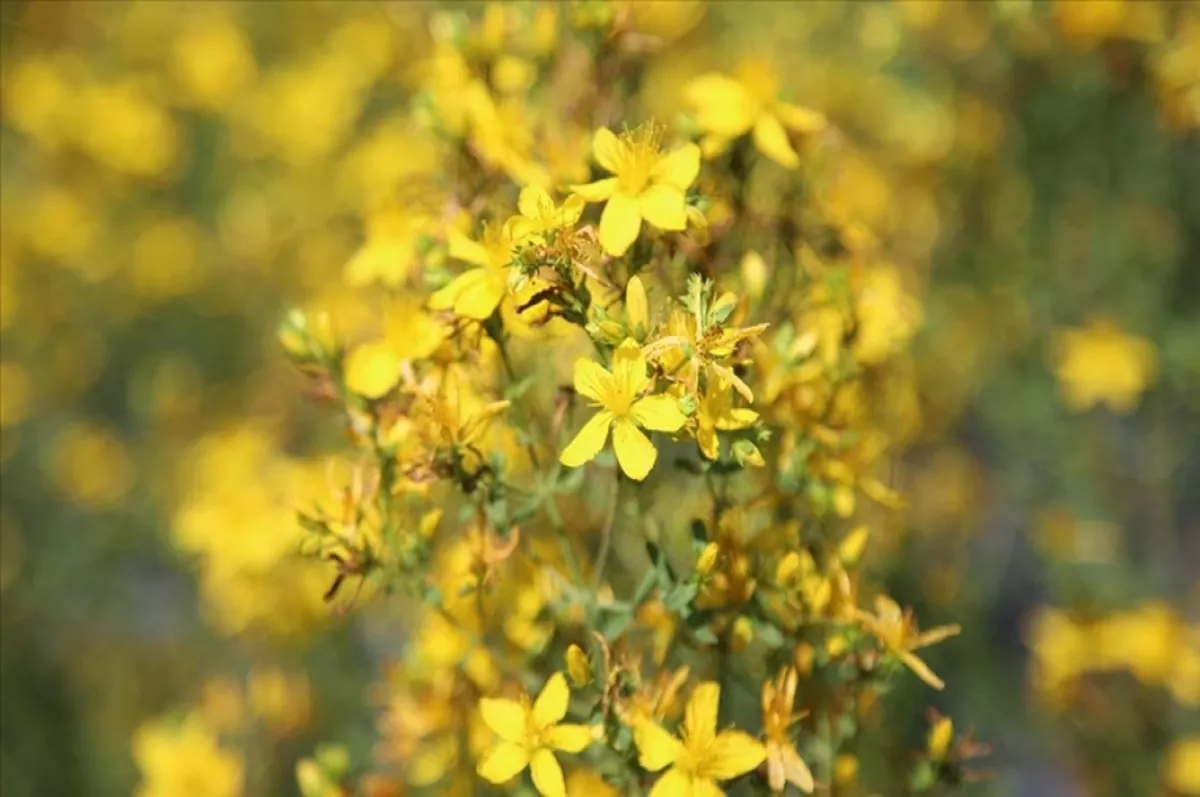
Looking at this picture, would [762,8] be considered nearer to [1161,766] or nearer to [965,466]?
[965,466]

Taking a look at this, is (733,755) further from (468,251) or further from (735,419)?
(468,251)

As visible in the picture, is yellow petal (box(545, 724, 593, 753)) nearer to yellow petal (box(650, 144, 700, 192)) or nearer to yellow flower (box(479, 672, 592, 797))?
yellow flower (box(479, 672, 592, 797))

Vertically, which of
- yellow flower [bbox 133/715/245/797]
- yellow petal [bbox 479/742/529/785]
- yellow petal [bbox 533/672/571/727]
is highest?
yellow petal [bbox 533/672/571/727]

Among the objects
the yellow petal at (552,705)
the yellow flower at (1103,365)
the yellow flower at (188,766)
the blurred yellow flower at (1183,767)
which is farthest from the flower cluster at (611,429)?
the yellow flower at (1103,365)

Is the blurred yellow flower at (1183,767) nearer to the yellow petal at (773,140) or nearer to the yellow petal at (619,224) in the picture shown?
the yellow petal at (773,140)

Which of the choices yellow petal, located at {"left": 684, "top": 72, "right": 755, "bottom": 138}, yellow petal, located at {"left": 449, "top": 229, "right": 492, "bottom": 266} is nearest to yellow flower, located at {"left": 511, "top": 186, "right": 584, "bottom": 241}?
yellow petal, located at {"left": 449, "top": 229, "right": 492, "bottom": 266}
